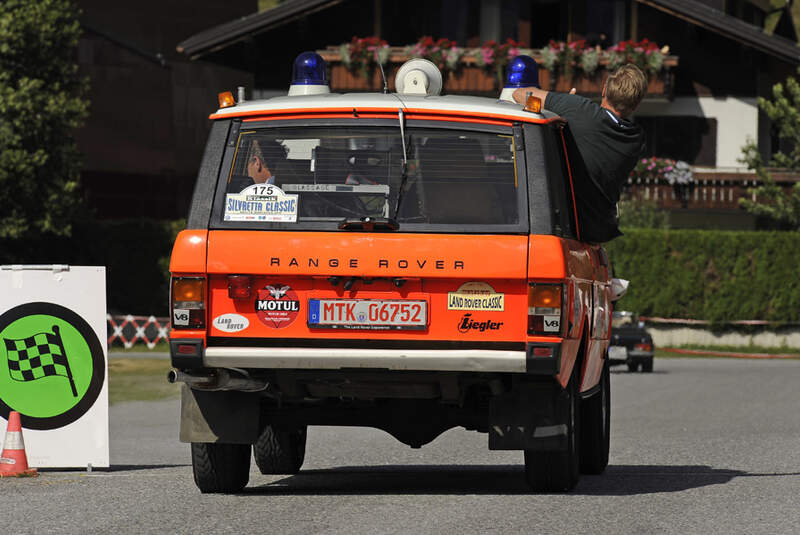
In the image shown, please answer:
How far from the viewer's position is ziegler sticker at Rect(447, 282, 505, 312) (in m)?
9.23

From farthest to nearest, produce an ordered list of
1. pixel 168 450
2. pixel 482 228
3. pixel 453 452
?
pixel 168 450 → pixel 453 452 → pixel 482 228

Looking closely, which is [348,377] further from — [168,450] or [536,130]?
A: [168,450]

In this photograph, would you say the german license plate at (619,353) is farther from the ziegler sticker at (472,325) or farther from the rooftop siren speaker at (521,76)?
the ziegler sticker at (472,325)

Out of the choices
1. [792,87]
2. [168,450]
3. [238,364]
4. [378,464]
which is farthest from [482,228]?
[792,87]

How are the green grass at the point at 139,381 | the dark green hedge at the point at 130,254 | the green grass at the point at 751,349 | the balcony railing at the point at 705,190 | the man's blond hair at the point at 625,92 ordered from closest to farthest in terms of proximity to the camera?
the man's blond hair at the point at 625,92 → the green grass at the point at 139,381 → the green grass at the point at 751,349 → the dark green hedge at the point at 130,254 → the balcony railing at the point at 705,190

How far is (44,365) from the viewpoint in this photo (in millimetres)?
11852

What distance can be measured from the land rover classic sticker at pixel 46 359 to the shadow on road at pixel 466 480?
155 cm

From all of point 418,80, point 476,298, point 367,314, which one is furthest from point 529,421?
point 418,80

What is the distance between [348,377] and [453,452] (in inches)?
204

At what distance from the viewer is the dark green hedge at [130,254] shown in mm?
40812

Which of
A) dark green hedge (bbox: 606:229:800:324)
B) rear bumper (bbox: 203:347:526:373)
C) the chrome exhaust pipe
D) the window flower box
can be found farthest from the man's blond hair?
the window flower box

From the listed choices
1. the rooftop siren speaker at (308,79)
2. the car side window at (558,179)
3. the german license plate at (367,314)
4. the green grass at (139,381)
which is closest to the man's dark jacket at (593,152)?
the car side window at (558,179)

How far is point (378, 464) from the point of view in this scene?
13.4 meters

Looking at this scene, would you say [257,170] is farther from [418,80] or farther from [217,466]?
[217,466]
